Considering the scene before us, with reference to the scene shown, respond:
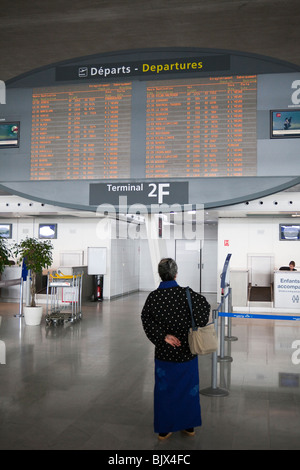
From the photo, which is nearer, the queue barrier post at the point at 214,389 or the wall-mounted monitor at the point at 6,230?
the queue barrier post at the point at 214,389

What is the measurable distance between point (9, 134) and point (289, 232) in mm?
10588

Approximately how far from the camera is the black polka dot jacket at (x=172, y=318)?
2928mm

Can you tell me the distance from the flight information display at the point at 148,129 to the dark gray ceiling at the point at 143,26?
12.1 inches

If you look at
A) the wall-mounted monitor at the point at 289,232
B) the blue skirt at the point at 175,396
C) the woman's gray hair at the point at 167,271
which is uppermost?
the wall-mounted monitor at the point at 289,232

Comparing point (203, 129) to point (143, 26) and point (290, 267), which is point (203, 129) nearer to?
point (143, 26)

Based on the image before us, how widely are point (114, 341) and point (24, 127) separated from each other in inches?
211

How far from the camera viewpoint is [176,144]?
2021mm

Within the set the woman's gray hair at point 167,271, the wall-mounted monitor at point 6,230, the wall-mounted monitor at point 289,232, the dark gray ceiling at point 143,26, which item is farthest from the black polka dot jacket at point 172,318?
the wall-mounted monitor at point 6,230

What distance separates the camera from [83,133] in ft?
6.76

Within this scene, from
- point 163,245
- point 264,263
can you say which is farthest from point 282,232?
point 163,245

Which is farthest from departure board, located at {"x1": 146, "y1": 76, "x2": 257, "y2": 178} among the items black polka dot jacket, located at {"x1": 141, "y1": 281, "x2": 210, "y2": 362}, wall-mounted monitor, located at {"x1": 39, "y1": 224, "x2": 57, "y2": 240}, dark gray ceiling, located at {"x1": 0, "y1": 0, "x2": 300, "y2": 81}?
wall-mounted monitor, located at {"x1": 39, "y1": 224, "x2": 57, "y2": 240}

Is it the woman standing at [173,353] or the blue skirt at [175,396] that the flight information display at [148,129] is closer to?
the woman standing at [173,353]

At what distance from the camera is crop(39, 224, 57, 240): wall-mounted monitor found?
13.7 meters

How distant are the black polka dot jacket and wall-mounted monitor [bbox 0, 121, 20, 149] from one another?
1402mm
